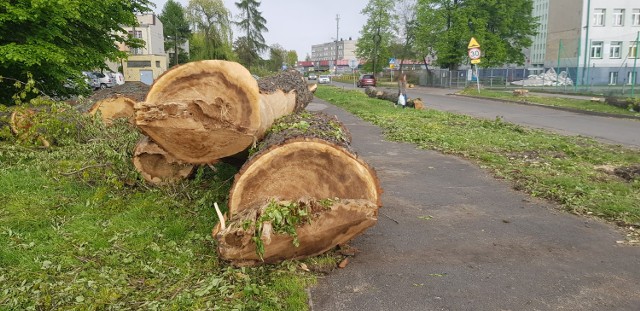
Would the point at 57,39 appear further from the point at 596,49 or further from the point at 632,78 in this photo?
the point at 596,49

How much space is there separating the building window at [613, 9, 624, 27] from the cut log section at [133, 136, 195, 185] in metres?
46.3

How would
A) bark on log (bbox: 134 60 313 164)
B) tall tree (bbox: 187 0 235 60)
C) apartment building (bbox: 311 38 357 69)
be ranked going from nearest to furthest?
bark on log (bbox: 134 60 313 164) < tall tree (bbox: 187 0 235 60) < apartment building (bbox: 311 38 357 69)

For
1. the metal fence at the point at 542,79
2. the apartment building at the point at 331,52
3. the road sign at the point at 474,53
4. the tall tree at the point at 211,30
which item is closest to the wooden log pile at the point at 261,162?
the metal fence at the point at 542,79

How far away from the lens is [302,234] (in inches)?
154

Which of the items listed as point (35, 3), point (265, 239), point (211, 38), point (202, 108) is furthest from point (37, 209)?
point (211, 38)

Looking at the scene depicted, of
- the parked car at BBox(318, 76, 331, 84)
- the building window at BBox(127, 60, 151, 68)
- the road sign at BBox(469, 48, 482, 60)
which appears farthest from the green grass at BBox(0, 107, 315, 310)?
the parked car at BBox(318, 76, 331, 84)

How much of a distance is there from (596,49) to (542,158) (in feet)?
127

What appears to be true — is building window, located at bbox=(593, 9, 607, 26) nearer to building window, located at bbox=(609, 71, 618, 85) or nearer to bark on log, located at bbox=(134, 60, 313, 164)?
building window, located at bbox=(609, 71, 618, 85)

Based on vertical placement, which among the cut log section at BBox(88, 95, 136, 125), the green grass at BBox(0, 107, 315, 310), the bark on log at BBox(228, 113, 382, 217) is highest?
→ the cut log section at BBox(88, 95, 136, 125)

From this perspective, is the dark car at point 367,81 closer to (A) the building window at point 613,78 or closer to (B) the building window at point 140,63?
(B) the building window at point 140,63

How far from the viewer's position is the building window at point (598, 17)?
4144cm

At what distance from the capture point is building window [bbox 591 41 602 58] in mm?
40781

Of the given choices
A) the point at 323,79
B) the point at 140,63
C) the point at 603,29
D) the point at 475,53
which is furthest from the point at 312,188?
the point at 323,79

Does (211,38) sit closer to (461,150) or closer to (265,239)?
(461,150)
